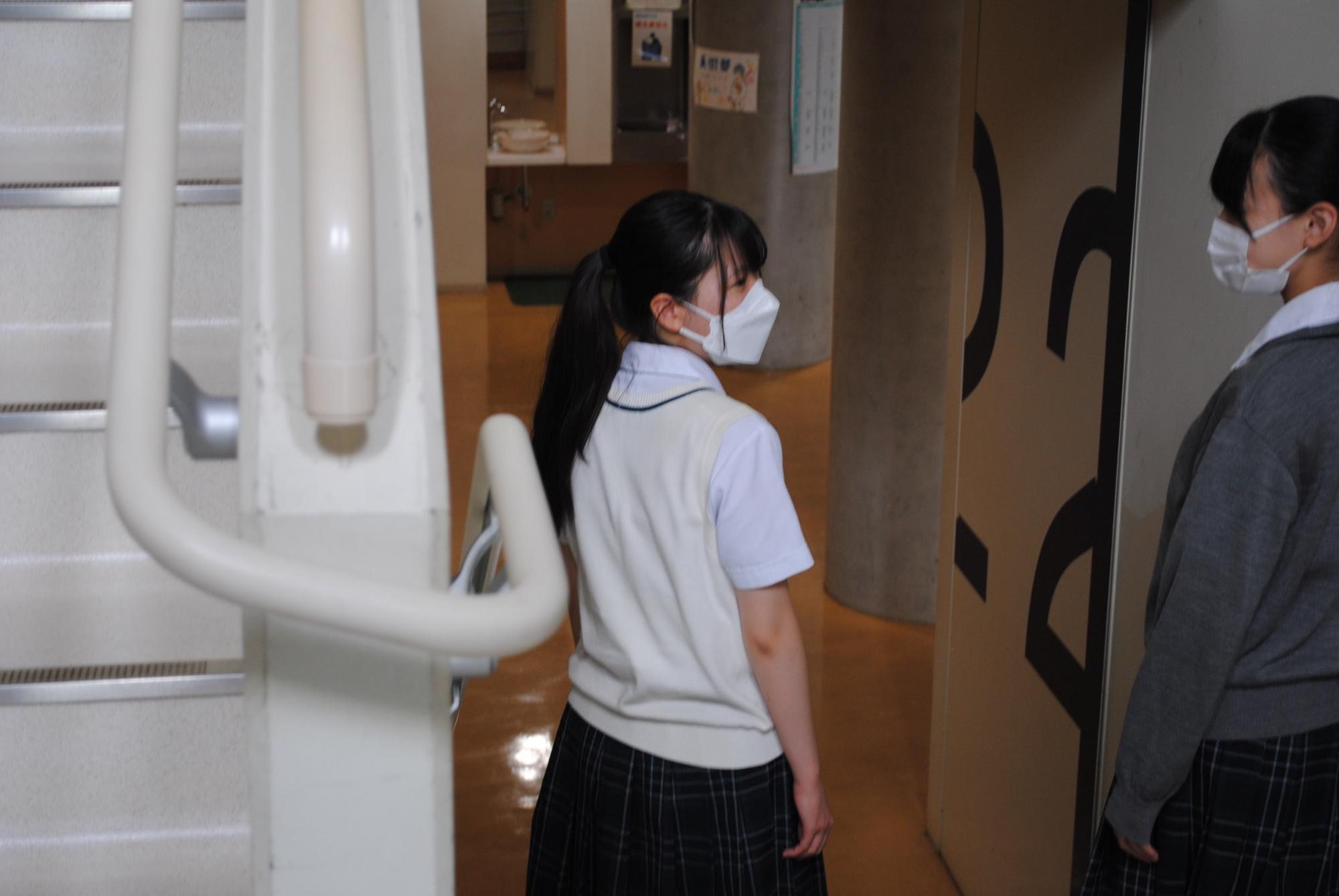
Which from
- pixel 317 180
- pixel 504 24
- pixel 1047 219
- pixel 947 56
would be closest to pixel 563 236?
pixel 504 24

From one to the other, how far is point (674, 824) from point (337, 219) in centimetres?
153

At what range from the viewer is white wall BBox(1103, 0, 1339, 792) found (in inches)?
81.7

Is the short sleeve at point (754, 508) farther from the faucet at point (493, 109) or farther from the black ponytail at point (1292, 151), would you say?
the faucet at point (493, 109)

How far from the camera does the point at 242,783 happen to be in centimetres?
145

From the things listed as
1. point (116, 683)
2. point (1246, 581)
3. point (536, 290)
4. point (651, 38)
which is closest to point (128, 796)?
point (116, 683)

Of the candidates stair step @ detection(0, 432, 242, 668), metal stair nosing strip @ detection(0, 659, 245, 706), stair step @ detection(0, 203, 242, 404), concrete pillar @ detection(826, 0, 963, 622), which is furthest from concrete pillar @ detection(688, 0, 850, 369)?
metal stair nosing strip @ detection(0, 659, 245, 706)

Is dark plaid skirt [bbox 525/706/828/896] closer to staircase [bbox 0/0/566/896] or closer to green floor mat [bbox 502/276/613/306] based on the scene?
staircase [bbox 0/0/566/896]

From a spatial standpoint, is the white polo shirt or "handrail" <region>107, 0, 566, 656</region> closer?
"handrail" <region>107, 0, 566, 656</region>

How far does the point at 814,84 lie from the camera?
8.57 metres

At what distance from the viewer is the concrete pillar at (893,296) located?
15.9ft

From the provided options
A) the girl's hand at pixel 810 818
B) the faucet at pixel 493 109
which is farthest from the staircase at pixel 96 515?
the faucet at pixel 493 109

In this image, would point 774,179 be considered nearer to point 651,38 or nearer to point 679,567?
point 651,38

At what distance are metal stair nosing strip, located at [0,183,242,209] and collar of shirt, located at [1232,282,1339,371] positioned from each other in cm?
129

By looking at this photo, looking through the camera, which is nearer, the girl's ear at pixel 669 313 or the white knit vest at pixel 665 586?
the white knit vest at pixel 665 586
